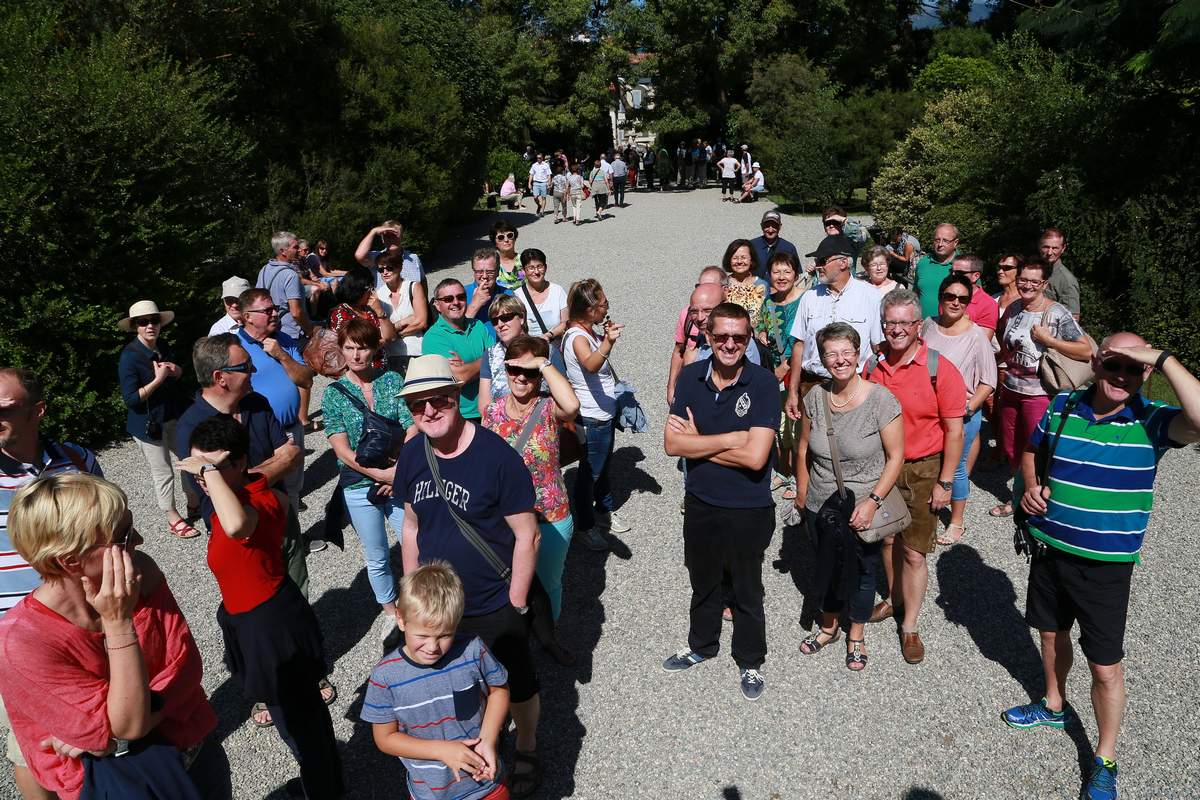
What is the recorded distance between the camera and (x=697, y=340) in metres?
5.64

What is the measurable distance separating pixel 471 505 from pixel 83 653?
1.42m

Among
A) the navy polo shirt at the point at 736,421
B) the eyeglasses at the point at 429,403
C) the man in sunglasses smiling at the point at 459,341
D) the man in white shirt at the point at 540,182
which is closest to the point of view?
the eyeglasses at the point at 429,403

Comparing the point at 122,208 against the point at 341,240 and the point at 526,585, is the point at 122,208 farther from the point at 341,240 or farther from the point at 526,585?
the point at 526,585

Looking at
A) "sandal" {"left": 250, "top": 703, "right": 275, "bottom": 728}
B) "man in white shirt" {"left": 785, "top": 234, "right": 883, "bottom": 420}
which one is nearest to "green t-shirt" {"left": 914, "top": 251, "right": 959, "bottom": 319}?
"man in white shirt" {"left": 785, "top": 234, "right": 883, "bottom": 420}

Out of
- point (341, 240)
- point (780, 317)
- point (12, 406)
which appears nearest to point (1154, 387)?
point (780, 317)

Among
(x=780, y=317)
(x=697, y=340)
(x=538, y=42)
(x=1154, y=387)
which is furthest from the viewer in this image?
(x=538, y=42)

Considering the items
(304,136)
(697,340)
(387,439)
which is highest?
(304,136)

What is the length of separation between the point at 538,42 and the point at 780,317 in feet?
113

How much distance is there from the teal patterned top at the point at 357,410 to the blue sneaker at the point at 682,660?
2.12 meters

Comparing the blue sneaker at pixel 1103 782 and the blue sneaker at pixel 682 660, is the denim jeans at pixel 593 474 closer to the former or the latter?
the blue sneaker at pixel 682 660

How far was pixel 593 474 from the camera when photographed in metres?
5.77

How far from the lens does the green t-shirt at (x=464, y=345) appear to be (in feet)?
18.4

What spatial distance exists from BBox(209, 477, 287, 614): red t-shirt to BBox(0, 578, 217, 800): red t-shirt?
2.08 ft

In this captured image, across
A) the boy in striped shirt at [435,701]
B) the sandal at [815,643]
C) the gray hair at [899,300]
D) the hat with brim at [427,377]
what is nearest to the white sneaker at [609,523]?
the sandal at [815,643]
